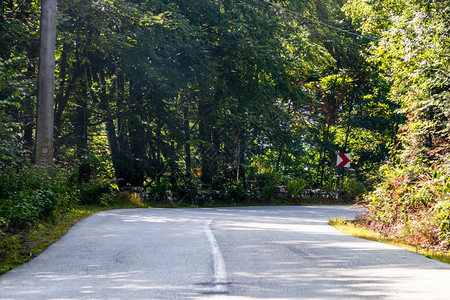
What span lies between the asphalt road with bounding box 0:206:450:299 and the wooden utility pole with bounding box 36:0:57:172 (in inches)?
154

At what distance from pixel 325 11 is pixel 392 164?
74.6 feet

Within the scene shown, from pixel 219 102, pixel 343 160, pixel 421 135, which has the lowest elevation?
pixel 421 135

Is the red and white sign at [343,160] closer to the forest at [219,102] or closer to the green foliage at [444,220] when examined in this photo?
the forest at [219,102]

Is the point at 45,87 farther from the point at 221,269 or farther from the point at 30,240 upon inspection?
the point at 221,269

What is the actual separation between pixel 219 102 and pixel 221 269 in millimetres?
20125

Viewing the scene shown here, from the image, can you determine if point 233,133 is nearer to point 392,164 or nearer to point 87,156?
point 87,156

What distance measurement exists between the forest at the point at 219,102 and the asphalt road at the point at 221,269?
2911mm

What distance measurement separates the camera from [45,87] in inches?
631

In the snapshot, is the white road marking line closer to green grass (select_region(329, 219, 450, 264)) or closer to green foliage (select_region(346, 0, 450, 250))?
green grass (select_region(329, 219, 450, 264))

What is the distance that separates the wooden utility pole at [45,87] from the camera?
1603 cm

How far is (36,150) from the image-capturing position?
16234 mm

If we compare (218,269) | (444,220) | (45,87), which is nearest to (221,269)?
(218,269)

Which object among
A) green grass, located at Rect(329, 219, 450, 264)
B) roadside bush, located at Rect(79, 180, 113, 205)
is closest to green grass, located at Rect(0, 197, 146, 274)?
roadside bush, located at Rect(79, 180, 113, 205)

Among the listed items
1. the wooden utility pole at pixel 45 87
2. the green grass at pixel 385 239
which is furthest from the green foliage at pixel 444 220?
the wooden utility pole at pixel 45 87
